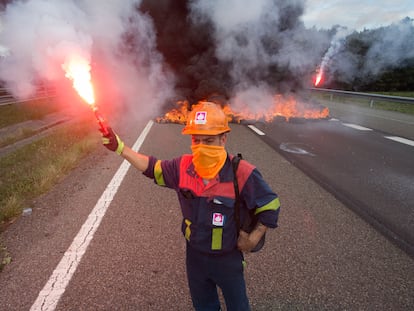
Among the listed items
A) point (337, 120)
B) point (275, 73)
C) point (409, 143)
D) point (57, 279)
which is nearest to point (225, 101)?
point (275, 73)

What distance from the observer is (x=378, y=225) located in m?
3.84

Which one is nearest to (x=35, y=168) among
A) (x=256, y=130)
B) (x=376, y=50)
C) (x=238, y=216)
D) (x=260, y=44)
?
(x=238, y=216)

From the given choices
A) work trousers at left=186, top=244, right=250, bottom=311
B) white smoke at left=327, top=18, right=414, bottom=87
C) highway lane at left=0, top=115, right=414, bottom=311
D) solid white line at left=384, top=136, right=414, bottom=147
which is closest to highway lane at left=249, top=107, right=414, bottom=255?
solid white line at left=384, top=136, right=414, bottom=147

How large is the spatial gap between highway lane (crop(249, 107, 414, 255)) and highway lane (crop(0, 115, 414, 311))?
363 mm

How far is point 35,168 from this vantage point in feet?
19.7

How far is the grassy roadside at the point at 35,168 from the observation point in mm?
4105

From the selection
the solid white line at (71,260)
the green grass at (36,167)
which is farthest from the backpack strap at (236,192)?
the green grass at (36,167)

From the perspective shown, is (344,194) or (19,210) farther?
(344,194)

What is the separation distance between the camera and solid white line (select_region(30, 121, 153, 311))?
2.51 m

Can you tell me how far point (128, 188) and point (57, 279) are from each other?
7.48 ft

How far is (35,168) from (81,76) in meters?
4.00

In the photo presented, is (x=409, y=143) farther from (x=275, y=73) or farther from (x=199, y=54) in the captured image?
(x=199, y=54)

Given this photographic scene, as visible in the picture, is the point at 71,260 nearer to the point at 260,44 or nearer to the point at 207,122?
the point at 207,122

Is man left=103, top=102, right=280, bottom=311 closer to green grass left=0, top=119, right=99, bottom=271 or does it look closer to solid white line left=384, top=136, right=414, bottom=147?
green grass left=0, top=119, right=99, bottom=271
